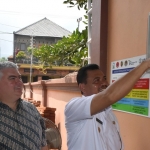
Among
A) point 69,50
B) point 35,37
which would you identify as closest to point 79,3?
point 69,50

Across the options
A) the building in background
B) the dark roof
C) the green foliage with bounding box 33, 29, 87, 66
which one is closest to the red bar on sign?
the green foliage with bounding box 33, 29, 87, 66

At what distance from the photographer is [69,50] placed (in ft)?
19.5

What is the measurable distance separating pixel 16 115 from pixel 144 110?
40.4 inches

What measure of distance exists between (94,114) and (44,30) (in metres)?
31.0

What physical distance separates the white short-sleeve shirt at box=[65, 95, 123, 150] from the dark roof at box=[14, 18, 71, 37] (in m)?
28.4

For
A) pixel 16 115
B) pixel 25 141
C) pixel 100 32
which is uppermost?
pixel 100 32

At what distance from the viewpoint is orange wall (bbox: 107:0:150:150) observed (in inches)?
91.5

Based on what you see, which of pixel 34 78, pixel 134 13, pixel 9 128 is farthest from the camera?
pixel 34 78

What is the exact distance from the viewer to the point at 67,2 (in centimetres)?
525

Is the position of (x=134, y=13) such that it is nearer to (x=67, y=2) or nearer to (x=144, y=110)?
(x=144, y=110)

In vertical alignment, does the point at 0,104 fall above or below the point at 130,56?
below

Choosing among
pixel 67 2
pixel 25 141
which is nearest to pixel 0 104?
pixel 25 141

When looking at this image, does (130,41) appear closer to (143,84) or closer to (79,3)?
(143,84)

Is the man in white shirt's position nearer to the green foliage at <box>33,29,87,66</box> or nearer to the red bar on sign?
the red bar on sign
